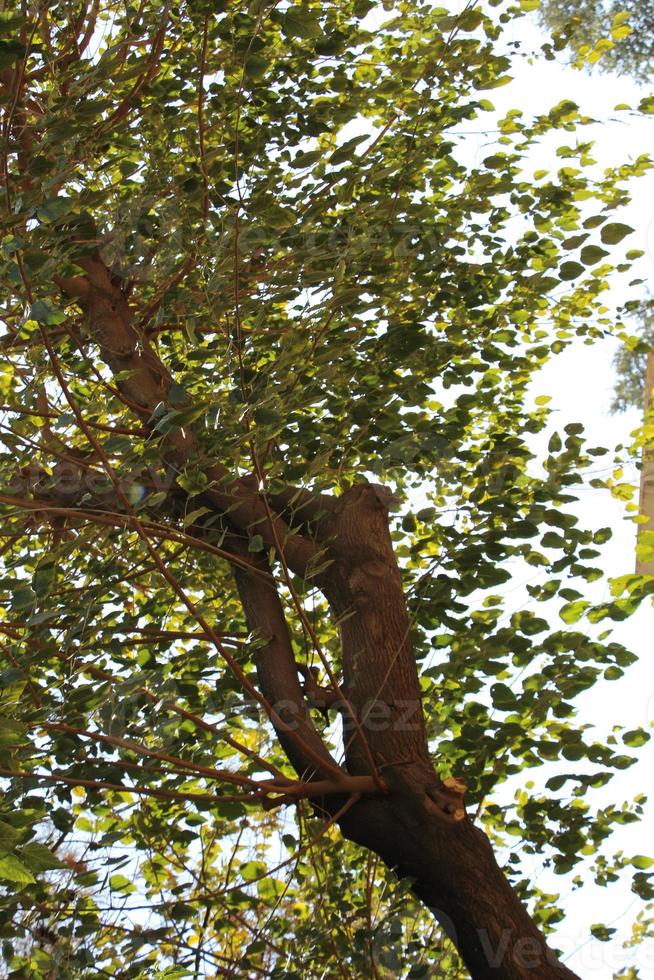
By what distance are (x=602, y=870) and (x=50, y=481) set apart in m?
2.37

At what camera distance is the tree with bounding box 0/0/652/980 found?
115 inches

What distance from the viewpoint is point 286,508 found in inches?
137

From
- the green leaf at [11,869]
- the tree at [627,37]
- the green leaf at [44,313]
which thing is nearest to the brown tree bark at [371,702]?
the green leaf at [44,313]

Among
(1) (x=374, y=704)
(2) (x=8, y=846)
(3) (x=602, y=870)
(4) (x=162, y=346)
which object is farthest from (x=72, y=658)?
(4) (x=162, y=346)

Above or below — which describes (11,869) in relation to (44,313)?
below

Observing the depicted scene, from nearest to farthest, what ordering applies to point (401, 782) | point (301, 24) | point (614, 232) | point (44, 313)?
point (44, 313) → point (301, 24) → point (401, 782) → point (614, 232)

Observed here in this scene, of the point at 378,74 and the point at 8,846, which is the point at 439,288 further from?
the point at 8,846

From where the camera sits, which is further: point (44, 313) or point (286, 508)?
point (286, 508)

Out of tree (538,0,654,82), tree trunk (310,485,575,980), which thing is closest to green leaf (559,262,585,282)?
tree trunk (310,485,575,980)

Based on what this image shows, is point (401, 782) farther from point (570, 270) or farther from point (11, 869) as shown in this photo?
point (570, 270)

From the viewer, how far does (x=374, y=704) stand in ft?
10.6

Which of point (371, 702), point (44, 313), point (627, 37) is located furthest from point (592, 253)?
point (627, 37)

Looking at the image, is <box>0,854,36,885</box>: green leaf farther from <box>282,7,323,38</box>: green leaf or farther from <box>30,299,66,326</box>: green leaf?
<box>282,7,323,38</box>: green leaf

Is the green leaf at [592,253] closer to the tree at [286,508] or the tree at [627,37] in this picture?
the tree at [286,508]
